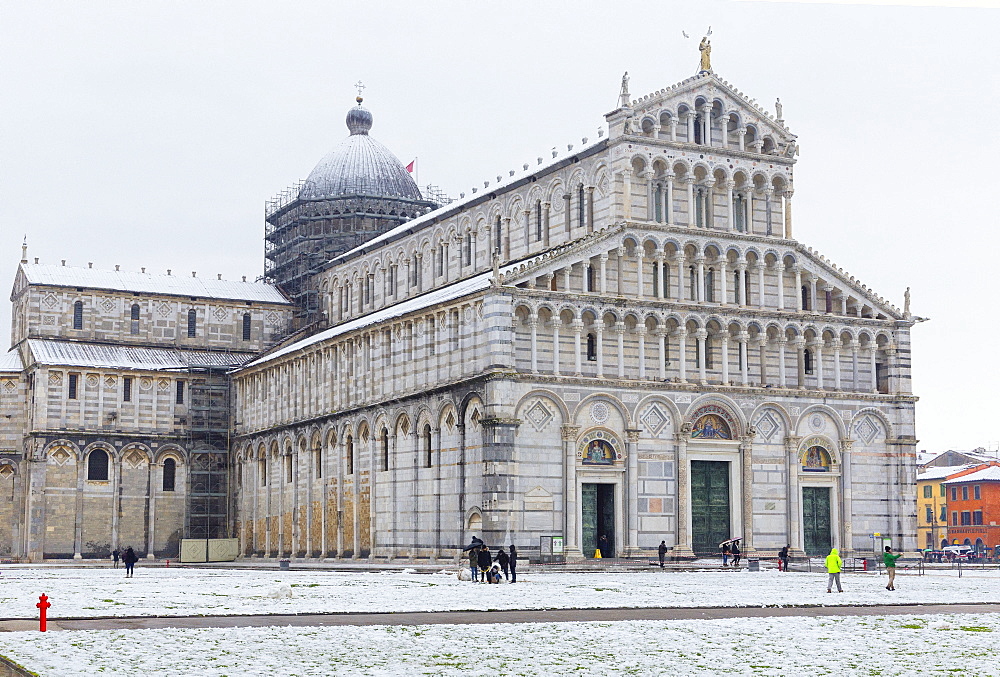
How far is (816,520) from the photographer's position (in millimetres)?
66750

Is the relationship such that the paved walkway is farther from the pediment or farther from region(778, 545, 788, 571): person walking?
the pediment

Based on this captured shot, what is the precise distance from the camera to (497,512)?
192 ft

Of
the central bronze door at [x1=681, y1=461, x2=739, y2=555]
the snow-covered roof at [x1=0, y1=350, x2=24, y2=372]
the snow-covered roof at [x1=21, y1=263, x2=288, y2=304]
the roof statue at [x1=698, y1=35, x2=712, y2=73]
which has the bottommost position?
the central bronze door at [x1=681, y1=461, x2=739, y2=555]

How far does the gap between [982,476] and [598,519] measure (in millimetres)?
68181

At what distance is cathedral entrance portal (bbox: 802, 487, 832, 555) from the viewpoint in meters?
66.4

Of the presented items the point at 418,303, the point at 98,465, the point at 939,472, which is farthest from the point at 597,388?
the point at 939,472

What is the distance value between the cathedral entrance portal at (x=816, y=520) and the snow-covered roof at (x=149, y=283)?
41807 millimetres

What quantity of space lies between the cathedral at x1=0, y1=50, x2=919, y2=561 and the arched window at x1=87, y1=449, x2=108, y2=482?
56 cm

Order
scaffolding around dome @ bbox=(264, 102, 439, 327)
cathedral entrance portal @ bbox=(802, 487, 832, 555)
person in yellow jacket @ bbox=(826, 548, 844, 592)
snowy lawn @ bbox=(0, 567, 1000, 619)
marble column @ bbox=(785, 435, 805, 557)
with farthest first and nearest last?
scaffolding around dome @ bbox=(264, 102, 439, 327)
cathedral entrance portal @ bbox=(802, 487, 832, 555)
marble column @ bbox=(785, 435, 805, 557)
person in yellow jacket @ bbox=(826, 548, 844, 592)
snowy lawn @ bbox=(0, 567, 1000, 619)

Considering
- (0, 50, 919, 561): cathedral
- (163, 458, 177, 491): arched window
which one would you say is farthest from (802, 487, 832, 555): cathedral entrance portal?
(163, 458, 177, 491): arched window

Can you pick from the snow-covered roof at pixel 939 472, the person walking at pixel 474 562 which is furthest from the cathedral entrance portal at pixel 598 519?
the snow-covered roof at pixel 939 472

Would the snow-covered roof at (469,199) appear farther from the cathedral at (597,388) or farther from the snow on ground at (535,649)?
the snow on ground at (535,649)

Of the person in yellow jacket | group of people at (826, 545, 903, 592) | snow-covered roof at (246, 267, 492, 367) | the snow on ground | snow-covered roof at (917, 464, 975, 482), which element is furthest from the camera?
snow-covered roof at (917, 464, 975, 482)

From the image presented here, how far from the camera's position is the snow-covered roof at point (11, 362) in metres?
87.5
